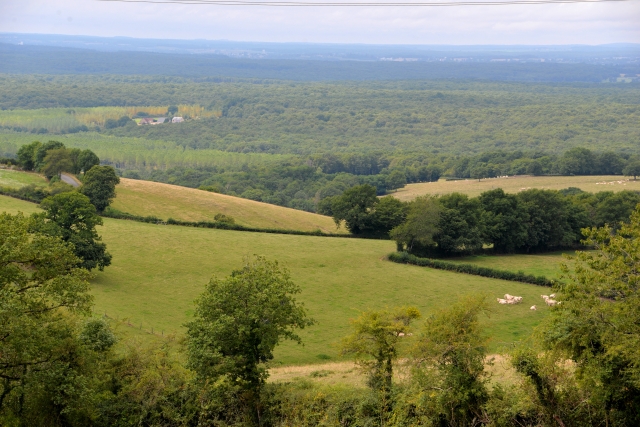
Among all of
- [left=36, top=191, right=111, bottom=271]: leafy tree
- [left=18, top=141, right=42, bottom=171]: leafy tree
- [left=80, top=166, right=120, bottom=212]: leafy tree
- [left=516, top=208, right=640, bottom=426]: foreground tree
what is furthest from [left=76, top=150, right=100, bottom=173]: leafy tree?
[left=516, top=208, right=640, bottom=426]: foreground tree

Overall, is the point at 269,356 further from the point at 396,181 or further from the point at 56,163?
the point at 396,181

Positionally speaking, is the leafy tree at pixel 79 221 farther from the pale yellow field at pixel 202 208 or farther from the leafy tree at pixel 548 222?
the leafy tree at pixel 548 222

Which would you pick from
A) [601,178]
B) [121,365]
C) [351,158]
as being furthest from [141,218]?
[351,158]

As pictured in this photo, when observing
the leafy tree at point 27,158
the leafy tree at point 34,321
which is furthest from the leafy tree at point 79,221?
the leafy tree at point 27,158

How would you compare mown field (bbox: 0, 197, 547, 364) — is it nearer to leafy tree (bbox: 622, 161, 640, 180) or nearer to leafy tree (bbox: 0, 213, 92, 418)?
leafy tree (bbox: 0, 213, 92, 418)

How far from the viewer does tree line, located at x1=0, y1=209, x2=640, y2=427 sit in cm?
2262

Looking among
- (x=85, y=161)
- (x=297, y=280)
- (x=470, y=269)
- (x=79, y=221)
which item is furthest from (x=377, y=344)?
(x=85, y=161)

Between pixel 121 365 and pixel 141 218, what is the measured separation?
141 ft

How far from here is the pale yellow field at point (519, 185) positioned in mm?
114812

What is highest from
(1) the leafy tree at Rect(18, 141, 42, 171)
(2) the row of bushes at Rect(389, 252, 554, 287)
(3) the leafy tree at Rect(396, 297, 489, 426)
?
(3) the leafy tree at Rect(396, 297, 489, 426)

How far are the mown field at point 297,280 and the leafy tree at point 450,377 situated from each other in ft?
40.0

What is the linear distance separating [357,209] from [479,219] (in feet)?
42.6

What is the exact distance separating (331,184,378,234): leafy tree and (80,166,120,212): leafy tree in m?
24.2

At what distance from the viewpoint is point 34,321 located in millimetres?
23516
